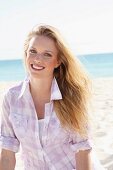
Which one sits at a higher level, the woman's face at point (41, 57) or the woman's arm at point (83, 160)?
the woman's face at point (41, 57)

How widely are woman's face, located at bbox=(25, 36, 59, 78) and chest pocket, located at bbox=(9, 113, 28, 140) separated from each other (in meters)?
0.29

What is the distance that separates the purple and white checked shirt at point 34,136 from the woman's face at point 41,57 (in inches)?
6.1

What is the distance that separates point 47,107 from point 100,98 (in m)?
5.27

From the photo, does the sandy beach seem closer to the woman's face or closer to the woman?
the woman

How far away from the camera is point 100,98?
787 cm

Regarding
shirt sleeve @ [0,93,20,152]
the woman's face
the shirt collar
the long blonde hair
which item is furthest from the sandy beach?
shirt sleeve @ [0,93,20,152]

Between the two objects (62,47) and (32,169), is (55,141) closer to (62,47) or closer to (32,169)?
(32,169)

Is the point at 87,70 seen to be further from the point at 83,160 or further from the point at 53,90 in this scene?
the point at 83,160

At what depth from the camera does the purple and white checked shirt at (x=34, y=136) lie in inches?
103

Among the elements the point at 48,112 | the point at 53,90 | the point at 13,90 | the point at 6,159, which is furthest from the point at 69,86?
the point at 6,159

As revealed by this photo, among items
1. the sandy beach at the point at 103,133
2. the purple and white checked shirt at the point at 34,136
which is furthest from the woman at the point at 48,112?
the sandy beach at the point at 103,133

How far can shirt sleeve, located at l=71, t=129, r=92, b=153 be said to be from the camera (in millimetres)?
2662

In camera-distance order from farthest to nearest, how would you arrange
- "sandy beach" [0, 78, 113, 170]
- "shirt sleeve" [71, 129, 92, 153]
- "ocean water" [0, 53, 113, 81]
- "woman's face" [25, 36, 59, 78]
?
"sandy beach" [0, 78, 113, 170], "ocean water" [0, 53, 113, 81], "shirt sleeve" [71, 129, 92, 153], "woman's face" [25, 36, 59, 78]

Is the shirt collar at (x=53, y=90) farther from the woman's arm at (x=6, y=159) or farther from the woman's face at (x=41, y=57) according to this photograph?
the woman's arm at (x=6, y=159)
